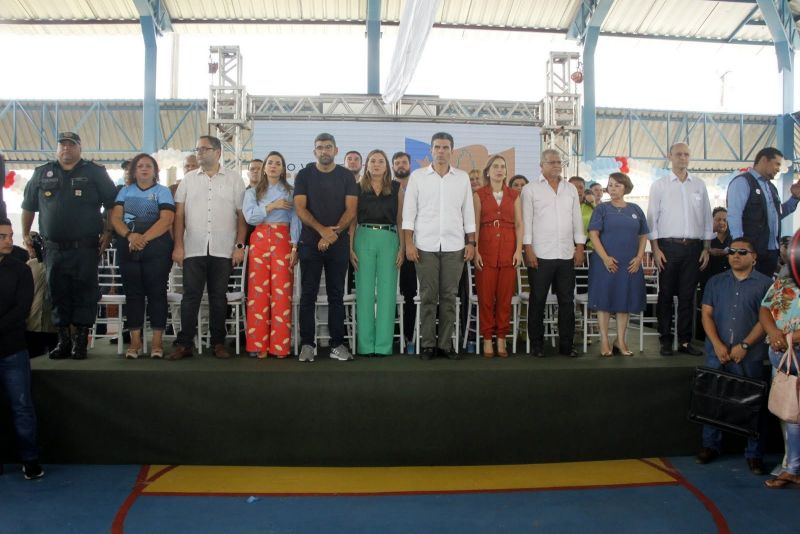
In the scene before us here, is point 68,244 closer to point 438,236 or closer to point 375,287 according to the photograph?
point 375,287

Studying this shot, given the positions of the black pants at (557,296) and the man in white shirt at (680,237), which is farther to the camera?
the man in white shirt at (680,237)

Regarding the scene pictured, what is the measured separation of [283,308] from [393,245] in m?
0.75

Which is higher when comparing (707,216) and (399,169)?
(399,169)

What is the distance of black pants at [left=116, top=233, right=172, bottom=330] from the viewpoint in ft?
10.8

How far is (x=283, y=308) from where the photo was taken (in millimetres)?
3400

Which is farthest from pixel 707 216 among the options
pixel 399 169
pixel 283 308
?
pixel 283 308

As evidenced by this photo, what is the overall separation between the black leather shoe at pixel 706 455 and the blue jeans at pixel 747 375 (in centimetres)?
2

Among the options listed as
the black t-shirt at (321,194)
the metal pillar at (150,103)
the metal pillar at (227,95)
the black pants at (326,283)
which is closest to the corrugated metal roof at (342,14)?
the metal pillar at (150,103)

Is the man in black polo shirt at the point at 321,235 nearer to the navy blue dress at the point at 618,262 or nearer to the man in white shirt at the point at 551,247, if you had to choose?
the man in white shirt at the point at 551,247

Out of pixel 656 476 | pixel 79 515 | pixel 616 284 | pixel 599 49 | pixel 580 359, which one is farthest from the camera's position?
pixel 599 49

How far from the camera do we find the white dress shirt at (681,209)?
363cm

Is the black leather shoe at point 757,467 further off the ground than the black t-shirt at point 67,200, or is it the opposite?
the black t-shirt at point 67,200

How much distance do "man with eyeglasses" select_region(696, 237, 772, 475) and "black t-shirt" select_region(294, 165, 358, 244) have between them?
81.9 inches

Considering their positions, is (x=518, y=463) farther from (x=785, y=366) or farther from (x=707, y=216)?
(x=707, y=216)
